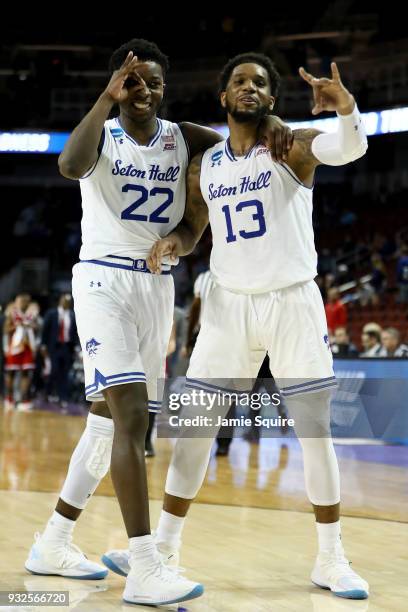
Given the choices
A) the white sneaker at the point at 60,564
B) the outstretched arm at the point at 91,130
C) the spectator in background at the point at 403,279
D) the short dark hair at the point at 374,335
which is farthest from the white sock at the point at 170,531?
the spectator in background at the point at 403,279

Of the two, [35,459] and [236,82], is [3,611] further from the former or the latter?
[35,459]

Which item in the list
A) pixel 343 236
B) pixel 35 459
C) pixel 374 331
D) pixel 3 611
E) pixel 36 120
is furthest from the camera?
pixel 36 120

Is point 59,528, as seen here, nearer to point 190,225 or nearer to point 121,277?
point 121,277

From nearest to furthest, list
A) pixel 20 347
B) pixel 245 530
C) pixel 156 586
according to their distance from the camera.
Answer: pixel 156 586 → pixel 245 530 → pixel 20 347

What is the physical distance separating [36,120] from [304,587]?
19.3 m

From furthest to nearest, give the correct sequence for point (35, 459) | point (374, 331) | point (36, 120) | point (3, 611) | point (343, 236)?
point (36, 120), point (343, 236), point (374, 331), point (35, 459), point (3, 611)

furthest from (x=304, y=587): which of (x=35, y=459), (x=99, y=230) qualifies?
(x=35, y=459)

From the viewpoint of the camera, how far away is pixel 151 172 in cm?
390

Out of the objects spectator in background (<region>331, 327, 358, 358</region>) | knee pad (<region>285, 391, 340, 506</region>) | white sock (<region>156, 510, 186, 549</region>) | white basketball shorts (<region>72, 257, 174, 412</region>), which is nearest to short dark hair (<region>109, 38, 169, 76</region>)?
white basketball shorts (<region>72, 257, 174, 412</region>)

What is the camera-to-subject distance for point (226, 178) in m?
3.81

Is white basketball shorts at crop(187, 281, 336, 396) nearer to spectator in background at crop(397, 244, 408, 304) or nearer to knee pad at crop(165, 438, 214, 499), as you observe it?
knee pad at crop(165, 438, 214, 499)

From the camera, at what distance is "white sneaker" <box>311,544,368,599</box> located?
354 centimetres

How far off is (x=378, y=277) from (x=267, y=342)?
534 inches

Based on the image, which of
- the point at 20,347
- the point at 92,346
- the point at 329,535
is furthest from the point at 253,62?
the point at 20,347
